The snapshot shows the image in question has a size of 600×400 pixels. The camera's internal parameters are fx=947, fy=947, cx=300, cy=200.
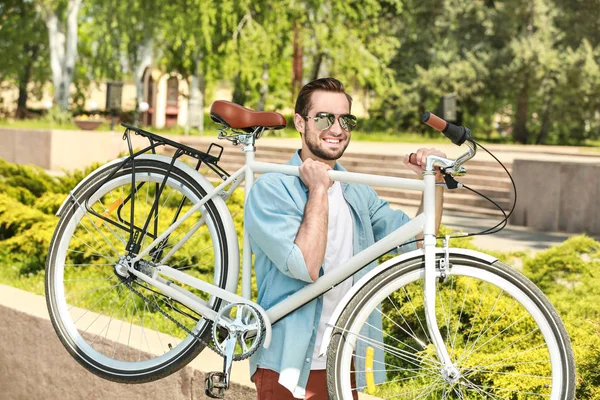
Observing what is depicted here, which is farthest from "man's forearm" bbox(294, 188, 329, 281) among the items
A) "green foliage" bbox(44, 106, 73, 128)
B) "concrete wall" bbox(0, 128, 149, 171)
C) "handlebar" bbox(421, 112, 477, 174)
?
"green foliage" bbox(44, 106, 73, 128)

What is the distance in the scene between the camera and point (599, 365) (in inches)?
138

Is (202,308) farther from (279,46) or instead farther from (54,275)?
(279,46)

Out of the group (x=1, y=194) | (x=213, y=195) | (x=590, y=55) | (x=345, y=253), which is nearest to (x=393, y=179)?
(x=345, y=253)

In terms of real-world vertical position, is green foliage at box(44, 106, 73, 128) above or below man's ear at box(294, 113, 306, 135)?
below

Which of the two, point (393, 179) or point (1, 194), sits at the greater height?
point (393, 179)

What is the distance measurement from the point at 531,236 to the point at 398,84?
2577cm

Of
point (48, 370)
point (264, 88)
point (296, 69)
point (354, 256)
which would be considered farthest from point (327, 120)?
point (296, 69)

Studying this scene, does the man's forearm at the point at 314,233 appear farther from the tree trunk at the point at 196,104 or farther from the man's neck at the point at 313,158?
the tree trunk at the point at 196,104

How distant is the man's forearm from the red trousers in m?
0.36

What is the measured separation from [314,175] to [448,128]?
44 cm

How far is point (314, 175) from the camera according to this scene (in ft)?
9.18

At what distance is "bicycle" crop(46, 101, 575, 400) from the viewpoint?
259 centimetres

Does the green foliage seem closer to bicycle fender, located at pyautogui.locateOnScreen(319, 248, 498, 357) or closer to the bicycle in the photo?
the bicycle

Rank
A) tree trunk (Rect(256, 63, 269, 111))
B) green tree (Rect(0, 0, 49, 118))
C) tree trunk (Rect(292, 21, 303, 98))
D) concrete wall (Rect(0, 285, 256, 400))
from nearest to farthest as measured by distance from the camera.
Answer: concrete wall (Rect(0, 285, 256, 400)), tree trunk (Rect(256, 63, 269, 111)), tree trunk (Rect(292, 21, 303, 98)), green tree (Rect(0, 0, 49, 118))
